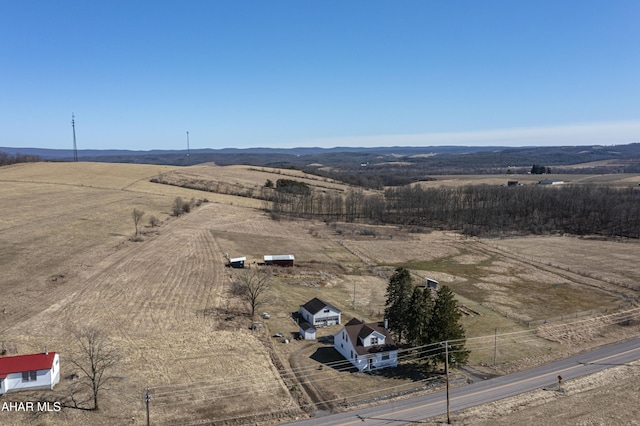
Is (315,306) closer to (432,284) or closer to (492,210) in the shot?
(432,284)

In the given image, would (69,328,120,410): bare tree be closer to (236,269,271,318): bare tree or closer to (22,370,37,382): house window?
(22,370,37,382): house window

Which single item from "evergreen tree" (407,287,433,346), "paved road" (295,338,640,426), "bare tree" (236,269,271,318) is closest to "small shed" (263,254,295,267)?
"bare tree" (236,269,271,318)

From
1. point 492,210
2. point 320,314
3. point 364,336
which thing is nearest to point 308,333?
point 320,314

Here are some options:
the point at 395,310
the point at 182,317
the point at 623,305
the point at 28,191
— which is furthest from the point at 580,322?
the point at 28,191

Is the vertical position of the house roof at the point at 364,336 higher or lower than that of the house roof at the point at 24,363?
lower

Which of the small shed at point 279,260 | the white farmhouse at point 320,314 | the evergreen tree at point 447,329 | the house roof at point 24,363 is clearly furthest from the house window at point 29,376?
the small shed at point 279,260

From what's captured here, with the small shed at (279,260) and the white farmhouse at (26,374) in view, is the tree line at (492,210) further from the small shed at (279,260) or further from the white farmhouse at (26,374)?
the white farmhouse at (26,374)

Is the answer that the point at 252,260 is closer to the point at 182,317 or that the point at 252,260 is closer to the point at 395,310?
Answer: the point at 182,317
